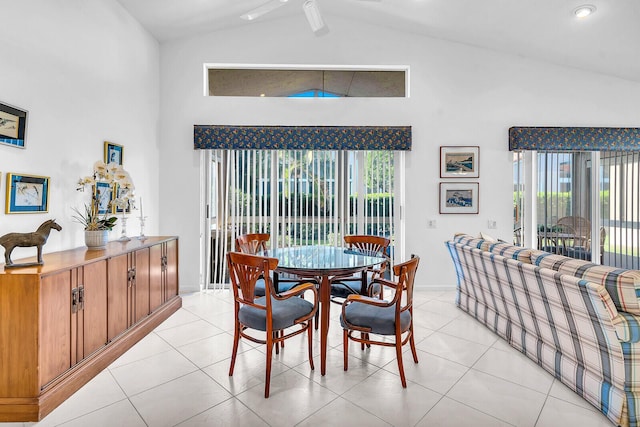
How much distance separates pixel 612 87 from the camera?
170 inches

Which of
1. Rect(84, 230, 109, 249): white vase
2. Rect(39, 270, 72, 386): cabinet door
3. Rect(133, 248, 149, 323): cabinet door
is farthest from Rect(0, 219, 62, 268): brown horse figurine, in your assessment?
Answer: Rect(133, 248, 149, 323): cabinet door

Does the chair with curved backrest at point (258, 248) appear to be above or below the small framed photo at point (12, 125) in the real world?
below

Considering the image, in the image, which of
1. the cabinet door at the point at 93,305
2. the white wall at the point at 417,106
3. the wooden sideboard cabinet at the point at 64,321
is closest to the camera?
the wooden sideboard cabinet at the point at 64,321

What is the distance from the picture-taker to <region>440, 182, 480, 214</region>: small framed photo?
4.38m

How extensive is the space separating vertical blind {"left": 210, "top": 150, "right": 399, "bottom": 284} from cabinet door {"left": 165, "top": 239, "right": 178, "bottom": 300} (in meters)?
0.81

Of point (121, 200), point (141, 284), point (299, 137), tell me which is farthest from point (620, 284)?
point (121, 200)

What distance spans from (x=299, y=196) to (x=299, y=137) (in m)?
0.84

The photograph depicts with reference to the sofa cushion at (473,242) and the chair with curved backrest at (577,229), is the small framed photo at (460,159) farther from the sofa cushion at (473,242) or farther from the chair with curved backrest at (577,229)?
the chair with curved backrest at (577,229)

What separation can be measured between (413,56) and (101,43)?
12.5ft

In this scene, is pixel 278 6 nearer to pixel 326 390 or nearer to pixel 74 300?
pixel 74 300

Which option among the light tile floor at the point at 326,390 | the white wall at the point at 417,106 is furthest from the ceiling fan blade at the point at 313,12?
the light tile floor at the point at 326,390

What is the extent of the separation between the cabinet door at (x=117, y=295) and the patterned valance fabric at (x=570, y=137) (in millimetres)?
4938

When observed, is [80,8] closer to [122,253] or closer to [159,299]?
[122,253]

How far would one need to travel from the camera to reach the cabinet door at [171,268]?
11.3ft
